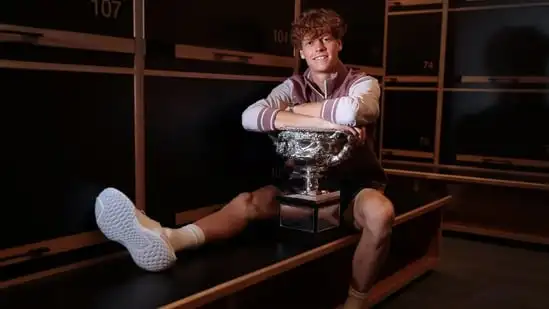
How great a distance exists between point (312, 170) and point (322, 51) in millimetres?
366

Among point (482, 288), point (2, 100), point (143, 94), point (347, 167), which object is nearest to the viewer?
point (2, 100)

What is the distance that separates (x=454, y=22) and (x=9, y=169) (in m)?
2.64

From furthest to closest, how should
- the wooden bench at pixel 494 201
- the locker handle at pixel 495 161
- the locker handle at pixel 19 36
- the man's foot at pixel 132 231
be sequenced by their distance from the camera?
the locker handle at pixel 495 161 < the wooden bench at pixel 494 201 < the man's foot at pixel 132 231 < the locker handle at pixel 19 36

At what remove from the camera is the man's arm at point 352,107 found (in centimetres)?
166

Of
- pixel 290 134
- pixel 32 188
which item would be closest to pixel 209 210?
pixel 290 134

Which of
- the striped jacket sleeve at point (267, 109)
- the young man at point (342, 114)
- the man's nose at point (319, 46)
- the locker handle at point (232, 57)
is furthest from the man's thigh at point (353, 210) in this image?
the locker handle at point (232, 57)

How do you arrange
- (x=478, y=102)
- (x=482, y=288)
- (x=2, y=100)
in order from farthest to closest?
(x=478, y=102)
(x=482, y=288)
(x=2, y=100)

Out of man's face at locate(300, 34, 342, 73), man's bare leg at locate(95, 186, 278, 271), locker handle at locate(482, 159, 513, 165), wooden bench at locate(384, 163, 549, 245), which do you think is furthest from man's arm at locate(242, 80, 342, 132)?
locker handle at locate(482, 159, 513, 165)

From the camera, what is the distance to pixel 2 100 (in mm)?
1236

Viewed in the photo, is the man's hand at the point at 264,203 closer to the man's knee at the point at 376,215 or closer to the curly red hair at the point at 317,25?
the man's knee at the point at 376,215

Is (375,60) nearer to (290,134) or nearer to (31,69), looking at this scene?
(290,134)

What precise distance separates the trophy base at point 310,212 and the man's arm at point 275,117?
22cm

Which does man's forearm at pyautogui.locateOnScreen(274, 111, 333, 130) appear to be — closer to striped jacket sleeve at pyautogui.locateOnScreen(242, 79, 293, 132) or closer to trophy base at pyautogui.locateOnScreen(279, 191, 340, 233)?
striped jacket sleeve at pyautogui.locateOnScreen(242, 79, 293, 132)

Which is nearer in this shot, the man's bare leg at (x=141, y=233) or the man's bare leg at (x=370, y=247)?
the man's bare leg at (x=141, y=233)
